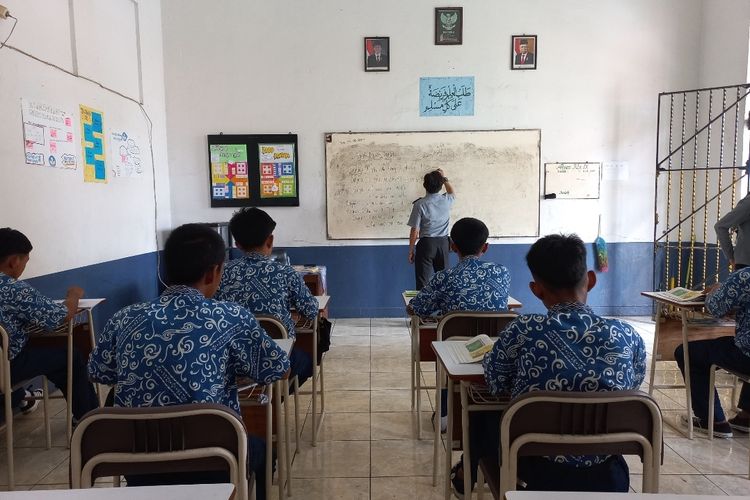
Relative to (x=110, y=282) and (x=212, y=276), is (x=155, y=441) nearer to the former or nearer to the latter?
(x=212, y=276)

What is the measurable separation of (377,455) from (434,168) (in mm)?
3449

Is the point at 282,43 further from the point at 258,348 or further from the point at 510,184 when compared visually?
the point at 258,348

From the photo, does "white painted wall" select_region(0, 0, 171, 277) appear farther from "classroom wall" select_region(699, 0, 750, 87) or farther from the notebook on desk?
"classroom wall" select_region(699, 0, 750, 87)

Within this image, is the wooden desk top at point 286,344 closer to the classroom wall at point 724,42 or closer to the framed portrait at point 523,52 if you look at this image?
the framed portrait at point 523,52

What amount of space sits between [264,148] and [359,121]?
3.30ft

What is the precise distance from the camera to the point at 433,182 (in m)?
5.05

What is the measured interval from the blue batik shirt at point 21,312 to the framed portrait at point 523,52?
4.67m

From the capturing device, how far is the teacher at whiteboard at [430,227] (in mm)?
5090

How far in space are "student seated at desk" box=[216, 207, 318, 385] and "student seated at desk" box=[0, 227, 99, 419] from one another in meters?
0.78

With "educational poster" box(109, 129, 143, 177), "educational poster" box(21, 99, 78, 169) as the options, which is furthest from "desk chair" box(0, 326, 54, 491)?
"educational poster" box(109, 129, 143, 177)

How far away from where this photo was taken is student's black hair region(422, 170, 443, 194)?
16.5 feet

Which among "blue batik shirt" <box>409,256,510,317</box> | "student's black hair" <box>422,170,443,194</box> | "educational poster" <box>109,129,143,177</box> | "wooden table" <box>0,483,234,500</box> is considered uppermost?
"educational poster" <box>109,129,143,177</box>

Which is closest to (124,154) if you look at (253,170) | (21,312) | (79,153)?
(79,153)

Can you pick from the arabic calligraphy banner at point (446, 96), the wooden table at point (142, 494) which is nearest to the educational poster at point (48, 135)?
the wooden table at point (142, 494)
